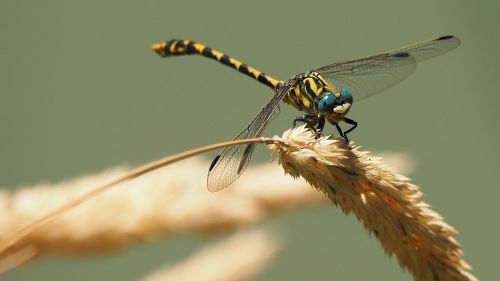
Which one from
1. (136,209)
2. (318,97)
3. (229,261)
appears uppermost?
(318,97)

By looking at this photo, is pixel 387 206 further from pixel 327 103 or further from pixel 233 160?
pixel 327 103

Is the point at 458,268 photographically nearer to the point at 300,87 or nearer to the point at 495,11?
the point at 300,87

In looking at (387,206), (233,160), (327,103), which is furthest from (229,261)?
(387,206)

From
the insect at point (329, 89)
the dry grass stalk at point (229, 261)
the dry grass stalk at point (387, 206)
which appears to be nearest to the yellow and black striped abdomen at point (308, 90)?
the insect at point (329, 89)

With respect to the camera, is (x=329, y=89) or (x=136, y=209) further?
(x=329, y=89)

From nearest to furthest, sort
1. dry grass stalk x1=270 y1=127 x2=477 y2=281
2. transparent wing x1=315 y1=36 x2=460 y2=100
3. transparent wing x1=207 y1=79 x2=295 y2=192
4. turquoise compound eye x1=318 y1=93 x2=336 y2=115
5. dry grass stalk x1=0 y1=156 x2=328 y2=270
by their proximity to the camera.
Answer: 1. dry grass stalk x1=270 y1=127 x2=477 y2=281
2. dry grass stalk x1=0 y1=156 x2=328 y2=270
3. transparent wing x1=207 y1=79 x2=295 y2=192
4. turquoise compound eye x1=318 y1=93 x2=336 y2=115
5. transparent wing x1=315 y1=36 x2=460 y2=100

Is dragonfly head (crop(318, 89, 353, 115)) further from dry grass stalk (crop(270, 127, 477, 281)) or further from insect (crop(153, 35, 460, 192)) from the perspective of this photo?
dry grass stalk (crop(270, 127, 477, 281))

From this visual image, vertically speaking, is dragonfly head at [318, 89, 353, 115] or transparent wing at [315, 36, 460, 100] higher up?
transparent wing at [315, 36, 460, 100]

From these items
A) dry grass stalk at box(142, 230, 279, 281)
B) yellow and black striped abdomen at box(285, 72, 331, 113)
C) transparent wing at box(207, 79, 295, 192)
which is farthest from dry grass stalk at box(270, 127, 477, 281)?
yellow and black striped abdomen at box(285, 72, 331, 113)
